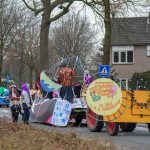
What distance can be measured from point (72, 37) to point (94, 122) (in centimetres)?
4805

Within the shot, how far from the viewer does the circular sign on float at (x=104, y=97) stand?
1547cm

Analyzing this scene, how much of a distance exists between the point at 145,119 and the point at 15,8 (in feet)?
113

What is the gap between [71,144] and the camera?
10.4m

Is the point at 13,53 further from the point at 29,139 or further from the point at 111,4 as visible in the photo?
the point at 29,139

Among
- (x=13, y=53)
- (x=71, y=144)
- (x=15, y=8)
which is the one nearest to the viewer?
(x=71, y=144)

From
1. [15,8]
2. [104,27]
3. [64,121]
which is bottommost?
[64,121]

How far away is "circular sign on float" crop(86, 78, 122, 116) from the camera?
50.8 feet

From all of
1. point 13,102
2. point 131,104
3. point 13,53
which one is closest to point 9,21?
point 13,53

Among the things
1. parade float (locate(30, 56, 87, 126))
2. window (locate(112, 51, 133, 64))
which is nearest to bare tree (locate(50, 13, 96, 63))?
window (locate(112, 51, 133, 64))

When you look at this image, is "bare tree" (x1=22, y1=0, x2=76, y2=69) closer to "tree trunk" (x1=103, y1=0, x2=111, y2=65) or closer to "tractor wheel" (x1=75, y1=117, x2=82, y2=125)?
"tree trunk" (x1=103, y1=0, x2=111, y2=65)

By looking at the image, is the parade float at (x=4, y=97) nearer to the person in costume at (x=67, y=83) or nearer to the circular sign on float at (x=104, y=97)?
the person in costume at (x=67, y=83)

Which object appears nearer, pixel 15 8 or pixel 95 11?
pixel 95 11

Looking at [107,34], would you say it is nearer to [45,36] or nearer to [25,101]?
[45,36]

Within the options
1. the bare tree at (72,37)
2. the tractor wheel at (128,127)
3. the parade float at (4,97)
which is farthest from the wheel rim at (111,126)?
the bare tree at (72,37)
